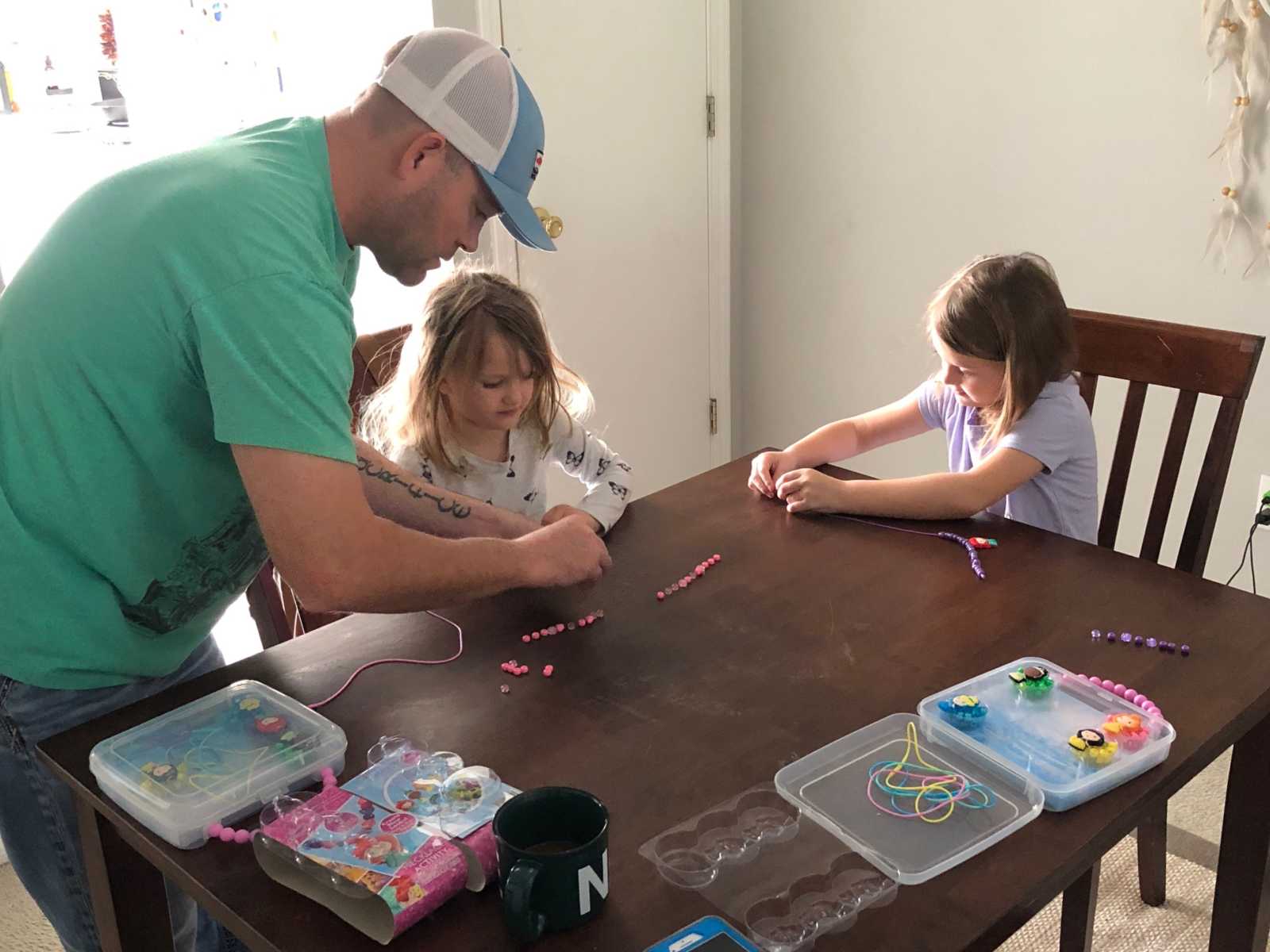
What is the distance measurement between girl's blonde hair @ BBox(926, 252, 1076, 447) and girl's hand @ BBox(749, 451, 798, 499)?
1.07ft

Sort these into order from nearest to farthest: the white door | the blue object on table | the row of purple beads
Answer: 1. the blue object on table
2. the row of purple beads
3. the white door

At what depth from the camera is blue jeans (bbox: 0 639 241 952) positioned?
1265 millimetres

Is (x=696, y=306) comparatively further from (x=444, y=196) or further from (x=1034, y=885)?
(x=1034, y=885)

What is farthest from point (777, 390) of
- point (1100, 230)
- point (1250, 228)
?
point (1250, 228)

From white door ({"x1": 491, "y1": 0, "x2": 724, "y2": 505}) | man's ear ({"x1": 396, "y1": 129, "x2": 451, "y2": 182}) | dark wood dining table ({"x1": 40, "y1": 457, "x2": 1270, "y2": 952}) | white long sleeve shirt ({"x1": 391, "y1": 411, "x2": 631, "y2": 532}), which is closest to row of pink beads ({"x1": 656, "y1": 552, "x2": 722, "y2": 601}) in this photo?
dark wood dining table ({"x1": 40, "y1": 457, "x2": 1270, "y2": 952})

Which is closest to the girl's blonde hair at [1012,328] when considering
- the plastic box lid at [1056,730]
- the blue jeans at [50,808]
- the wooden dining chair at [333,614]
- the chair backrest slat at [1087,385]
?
the chair backrest slat at [1087,385]

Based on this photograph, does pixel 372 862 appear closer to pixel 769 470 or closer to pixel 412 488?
pixel 412 488

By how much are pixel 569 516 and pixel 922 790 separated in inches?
29.1

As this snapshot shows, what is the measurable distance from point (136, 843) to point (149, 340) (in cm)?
49

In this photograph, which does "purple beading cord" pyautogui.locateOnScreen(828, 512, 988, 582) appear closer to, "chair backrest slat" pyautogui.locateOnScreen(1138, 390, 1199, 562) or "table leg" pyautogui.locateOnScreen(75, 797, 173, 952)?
"chair backrest slat" pyautogui.locateOnScreen(1138, 390, 1199, 562)

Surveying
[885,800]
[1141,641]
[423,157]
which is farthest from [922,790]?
[423,157]

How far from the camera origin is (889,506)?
171 cm

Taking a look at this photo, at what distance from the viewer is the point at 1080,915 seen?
1.70 meters

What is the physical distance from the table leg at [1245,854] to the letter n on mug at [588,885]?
2.85 ft
